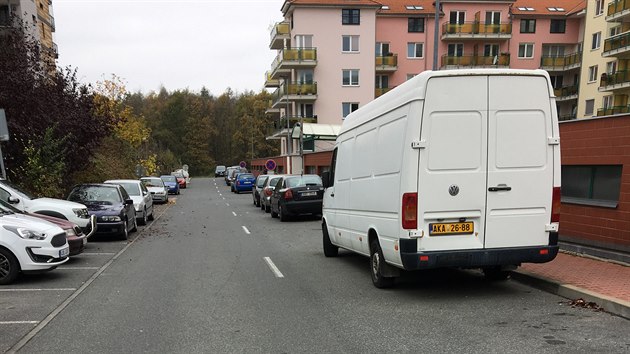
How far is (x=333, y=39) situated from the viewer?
151 feet

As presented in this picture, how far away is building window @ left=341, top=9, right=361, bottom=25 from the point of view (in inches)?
1799

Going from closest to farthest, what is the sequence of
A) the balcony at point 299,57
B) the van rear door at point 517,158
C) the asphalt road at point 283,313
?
1. the asphalt road at point 283,313
2. the van rear door at point 517,158
3. the balcony at point 299,57

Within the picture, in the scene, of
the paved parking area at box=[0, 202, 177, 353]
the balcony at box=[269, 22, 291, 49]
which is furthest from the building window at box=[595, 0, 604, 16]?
the paved parking area at box=[0, 202, 177, 353]

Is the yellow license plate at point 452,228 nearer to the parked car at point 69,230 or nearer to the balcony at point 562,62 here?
the parked car at point 69,230

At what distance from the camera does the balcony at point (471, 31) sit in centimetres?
4747

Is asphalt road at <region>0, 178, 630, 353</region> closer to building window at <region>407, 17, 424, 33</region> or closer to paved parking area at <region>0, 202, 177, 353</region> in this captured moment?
paved parking area at <region>0, 202, 177, 353</region>

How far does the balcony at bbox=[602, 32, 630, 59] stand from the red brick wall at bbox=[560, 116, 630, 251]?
33568 mm

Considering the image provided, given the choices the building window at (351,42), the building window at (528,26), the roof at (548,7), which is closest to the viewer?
the building window at (351,42)

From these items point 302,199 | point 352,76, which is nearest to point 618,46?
point 352,76

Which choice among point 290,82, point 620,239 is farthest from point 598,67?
point 620,239

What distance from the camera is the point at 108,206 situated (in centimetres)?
1316

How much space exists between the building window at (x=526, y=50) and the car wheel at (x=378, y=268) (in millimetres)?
49936

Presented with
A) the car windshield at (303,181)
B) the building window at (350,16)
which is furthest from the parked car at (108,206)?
the building window at (350,16)

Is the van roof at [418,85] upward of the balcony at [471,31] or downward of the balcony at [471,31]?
downward
